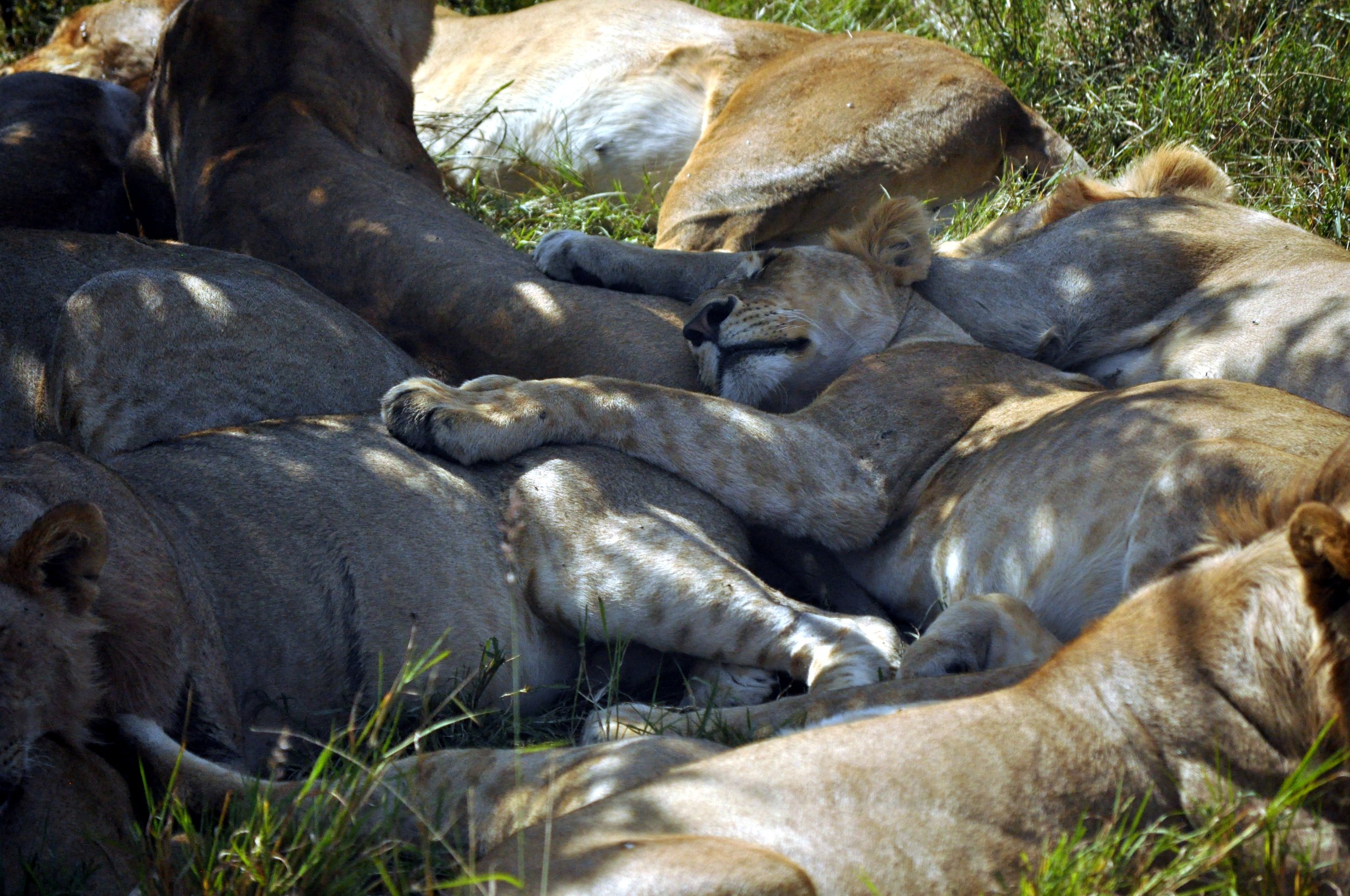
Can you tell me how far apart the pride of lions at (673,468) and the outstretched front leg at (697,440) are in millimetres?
12

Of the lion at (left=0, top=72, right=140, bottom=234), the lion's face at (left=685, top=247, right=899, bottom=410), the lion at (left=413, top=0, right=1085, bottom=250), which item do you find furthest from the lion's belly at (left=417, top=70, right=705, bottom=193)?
the lion's face at (left=685, top=247, right=899, bottom=410)

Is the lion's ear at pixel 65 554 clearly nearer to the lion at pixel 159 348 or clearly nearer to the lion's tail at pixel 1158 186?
the lion at pixel 159 348

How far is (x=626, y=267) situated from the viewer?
4969 millimetres

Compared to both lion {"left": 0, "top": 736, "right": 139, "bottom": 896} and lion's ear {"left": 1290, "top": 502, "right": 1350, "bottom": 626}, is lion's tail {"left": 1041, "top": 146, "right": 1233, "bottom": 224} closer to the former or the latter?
lion's ear {"left": 1290, "top": 502, "right": 1350, "bottom": 626}

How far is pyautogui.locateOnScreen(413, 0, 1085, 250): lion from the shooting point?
5.88 m

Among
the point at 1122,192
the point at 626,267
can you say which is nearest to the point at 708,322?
the point at 626,267

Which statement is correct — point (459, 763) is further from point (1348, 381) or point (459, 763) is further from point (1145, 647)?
point (1348, 381)

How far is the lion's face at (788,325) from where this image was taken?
4.48m

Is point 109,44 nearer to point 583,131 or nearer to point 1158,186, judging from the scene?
point 583,131

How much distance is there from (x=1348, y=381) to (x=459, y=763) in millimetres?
2887

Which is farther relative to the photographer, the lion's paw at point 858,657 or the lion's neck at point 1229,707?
the lion's paw at point 858,657

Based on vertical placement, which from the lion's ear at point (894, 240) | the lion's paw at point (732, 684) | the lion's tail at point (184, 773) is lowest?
the lion's paw at point (732, 684)

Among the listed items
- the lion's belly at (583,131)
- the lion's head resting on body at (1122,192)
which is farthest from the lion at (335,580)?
the lion's belly at (583,131)

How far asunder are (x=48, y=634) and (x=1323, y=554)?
6.84 ft
